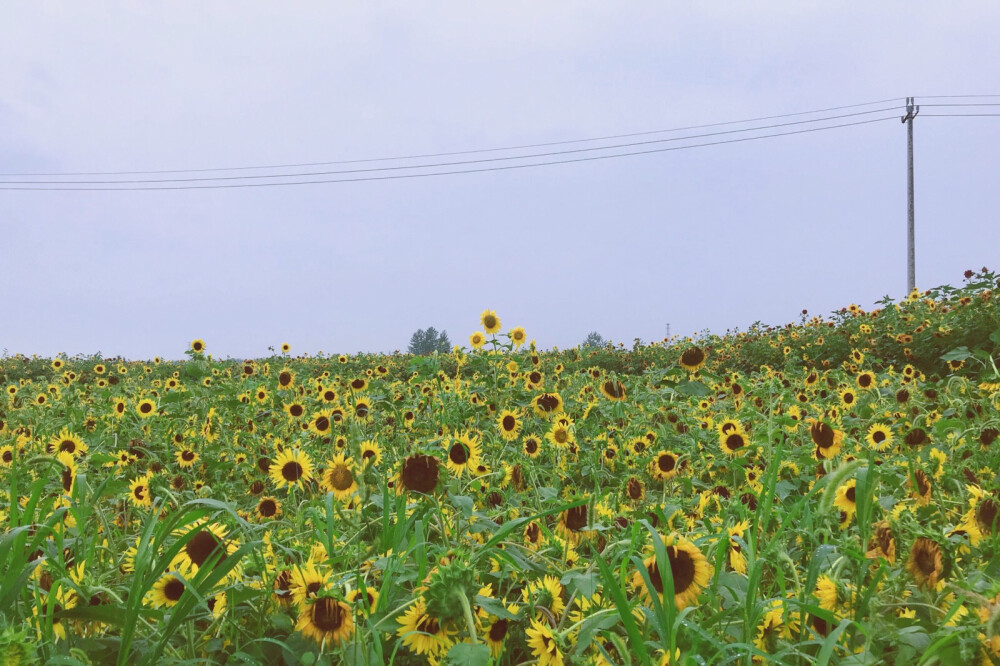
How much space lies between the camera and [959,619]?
47.0 inches

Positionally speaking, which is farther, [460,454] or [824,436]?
[824,436]

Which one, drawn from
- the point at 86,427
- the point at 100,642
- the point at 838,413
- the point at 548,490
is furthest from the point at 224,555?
the point at 86,427

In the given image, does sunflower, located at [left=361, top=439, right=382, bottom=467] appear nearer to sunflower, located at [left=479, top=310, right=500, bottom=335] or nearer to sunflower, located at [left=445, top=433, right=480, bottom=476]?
sunflower, located at [left=445, top=433, right=480, bottom=476]

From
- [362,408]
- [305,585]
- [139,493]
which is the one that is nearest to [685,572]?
[305,585]

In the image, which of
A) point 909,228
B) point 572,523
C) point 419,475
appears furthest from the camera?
point 909,228

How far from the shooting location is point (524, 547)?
1477 mm

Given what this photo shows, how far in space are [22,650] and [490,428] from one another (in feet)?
10.9

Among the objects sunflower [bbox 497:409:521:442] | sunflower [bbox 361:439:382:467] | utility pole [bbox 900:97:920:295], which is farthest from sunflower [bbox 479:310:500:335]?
utility pole [bbox 900:97:920:295]

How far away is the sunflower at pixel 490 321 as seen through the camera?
15.5ft

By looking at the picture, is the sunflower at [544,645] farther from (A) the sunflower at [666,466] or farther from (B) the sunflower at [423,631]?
(A) the sunflower at [666,466]

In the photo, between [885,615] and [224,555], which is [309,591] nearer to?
[224,555]

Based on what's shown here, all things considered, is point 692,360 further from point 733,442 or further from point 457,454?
point 457,454

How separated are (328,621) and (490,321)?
3674 millimetres

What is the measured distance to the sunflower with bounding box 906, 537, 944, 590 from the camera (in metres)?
1.38
